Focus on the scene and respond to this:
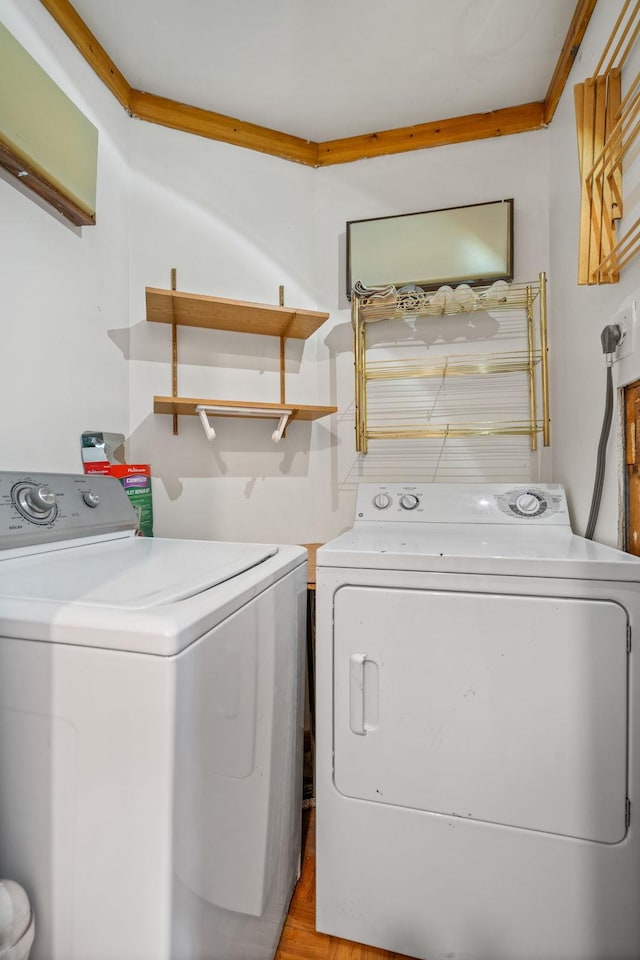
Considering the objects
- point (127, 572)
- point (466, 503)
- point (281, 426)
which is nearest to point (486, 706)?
point (466, 503)

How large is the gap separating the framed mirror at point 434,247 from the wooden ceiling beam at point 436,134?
0.30m

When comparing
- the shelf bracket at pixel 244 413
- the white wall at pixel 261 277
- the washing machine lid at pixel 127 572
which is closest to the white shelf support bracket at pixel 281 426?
the shelf bracket at pixel 244 413

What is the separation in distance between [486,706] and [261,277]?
5.94 ft

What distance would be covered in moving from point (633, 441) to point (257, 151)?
1.91m

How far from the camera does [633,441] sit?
116 cm

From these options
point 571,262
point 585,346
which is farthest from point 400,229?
point 585,346

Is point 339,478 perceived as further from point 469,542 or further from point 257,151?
point 257,151

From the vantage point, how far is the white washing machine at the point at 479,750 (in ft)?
3.23

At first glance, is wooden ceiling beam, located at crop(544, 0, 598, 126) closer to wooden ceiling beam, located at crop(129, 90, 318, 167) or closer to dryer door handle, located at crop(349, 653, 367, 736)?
wooden ceiling beam, located at crop(129, 90, 318, 167)

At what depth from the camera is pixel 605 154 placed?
1.15m

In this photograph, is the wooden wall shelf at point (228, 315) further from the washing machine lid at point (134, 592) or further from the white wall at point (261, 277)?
the washing machine lid at point (134, 592)

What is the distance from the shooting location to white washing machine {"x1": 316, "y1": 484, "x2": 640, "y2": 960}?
3.23 ft

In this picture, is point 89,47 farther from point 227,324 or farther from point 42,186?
point 227,324

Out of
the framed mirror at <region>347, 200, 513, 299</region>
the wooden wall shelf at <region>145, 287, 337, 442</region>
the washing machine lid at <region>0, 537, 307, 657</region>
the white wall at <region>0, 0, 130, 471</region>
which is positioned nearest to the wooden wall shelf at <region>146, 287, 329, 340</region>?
the wooden wall shelf at <region>145, 287, 337, 442</region>
